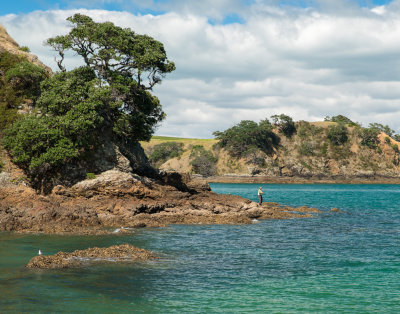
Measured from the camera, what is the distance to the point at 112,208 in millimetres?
33750

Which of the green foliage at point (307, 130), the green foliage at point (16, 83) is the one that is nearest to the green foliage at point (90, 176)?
the green foliage at point (16, 83)

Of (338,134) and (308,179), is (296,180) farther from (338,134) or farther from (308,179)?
(338,134)

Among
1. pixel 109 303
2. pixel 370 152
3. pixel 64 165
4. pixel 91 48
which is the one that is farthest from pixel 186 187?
pixel 370 152

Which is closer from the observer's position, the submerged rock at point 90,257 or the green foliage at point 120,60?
the submerged rock at point 90,257

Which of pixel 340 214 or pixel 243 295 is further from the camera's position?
pixel 340 214

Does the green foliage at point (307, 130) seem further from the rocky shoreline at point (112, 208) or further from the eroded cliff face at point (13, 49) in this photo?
the eroded cliff face at point (13, 49)

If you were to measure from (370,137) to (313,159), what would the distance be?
2281cm

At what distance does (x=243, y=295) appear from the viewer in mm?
15656

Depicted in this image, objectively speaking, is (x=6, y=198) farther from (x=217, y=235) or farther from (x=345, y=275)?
(x=345, y=275)

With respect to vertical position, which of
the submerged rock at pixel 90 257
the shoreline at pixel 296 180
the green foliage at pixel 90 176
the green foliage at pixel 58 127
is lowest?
the shoreline at pixel 296 180

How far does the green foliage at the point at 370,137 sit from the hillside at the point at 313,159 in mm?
656

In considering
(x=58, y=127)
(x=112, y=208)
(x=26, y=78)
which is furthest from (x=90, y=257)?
(x=26, y=78)

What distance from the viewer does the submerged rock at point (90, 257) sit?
18547 mm

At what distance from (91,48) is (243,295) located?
3365cm
